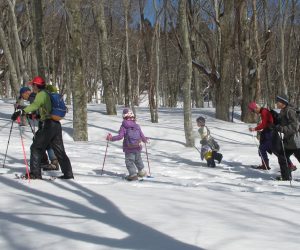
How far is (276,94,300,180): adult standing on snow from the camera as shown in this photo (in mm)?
8539

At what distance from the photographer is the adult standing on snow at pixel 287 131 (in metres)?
8.54

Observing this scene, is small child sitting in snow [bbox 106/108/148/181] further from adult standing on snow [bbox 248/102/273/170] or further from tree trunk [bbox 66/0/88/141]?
tree trunk [bbox 66/0/88/141]

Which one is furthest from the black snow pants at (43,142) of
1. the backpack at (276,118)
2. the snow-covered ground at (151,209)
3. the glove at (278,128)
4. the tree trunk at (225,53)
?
the tree trunk at (225,53)

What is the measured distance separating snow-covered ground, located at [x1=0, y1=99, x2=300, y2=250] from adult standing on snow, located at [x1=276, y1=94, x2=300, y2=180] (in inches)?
16.9

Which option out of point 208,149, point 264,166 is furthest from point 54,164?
point 264,166

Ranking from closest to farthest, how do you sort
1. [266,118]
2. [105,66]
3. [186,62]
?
[266,118] < [186,62] < [105,66]

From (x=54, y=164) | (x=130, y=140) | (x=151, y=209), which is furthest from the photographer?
(x=54, y=164)

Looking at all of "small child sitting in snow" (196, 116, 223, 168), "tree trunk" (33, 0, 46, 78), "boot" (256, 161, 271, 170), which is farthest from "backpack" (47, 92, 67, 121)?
"tree trunk" (33, 0, 46, 78)

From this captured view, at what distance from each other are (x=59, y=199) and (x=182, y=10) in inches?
349

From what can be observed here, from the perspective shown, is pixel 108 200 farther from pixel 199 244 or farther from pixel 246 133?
pixel 246 133

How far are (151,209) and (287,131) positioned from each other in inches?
169

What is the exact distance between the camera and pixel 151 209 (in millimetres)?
5344

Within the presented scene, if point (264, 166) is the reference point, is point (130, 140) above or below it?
above

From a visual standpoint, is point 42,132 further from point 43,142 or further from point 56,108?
point 56,108
